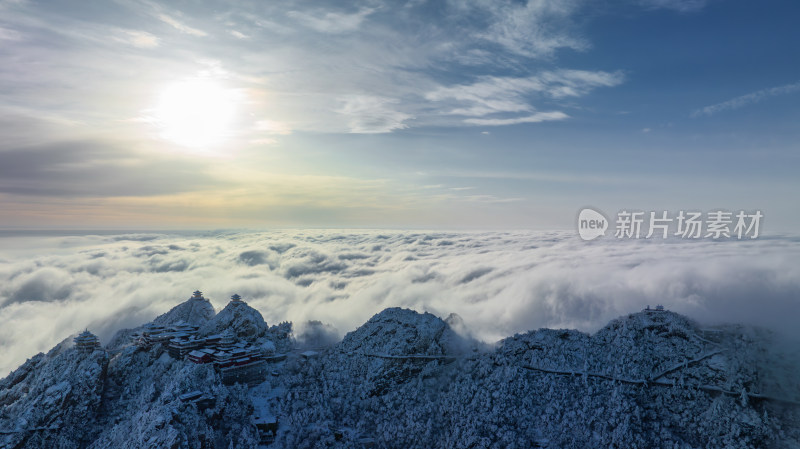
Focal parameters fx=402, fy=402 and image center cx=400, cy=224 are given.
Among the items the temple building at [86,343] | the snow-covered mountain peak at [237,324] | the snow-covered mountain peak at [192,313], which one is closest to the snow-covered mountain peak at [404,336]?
the snow-covered mountain peak at [237,324]

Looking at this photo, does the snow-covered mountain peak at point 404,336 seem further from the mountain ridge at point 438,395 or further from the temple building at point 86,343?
the temple building at point 86,343

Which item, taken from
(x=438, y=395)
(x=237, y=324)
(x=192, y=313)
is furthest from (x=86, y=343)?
(x=438, y=395)

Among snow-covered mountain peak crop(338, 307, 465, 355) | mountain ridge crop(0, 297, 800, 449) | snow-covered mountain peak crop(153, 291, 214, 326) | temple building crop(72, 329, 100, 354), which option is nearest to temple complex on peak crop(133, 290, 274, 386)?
mountain ridge crop(0, 297, 800, 449)

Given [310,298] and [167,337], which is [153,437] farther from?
[310,298]

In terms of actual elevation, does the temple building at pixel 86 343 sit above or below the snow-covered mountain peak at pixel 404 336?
below

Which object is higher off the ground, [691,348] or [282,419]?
[691,348]

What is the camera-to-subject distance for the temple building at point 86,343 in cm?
4909

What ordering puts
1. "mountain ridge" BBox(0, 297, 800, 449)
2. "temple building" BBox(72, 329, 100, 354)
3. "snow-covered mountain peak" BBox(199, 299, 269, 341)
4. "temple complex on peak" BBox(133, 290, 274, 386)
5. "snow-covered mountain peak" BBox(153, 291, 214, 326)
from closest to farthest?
"mountain ridge" BBox(0, 297, 800, 449) → "temple complex on peak" BBox(133, 290, 274, 386) → "temple building" BBox(72, 329, 100, 354) → "snow-covered mountain peak" BBox(199, 299, 269, 341) → "snow-covered mountain peak" BBox(153, 291, 214, 326)

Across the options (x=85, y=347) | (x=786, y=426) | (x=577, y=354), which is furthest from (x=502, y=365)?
(x=85, y=347)

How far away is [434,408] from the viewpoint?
41031 millimetres

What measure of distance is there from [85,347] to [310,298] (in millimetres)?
86108

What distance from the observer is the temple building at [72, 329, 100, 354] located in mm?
49094

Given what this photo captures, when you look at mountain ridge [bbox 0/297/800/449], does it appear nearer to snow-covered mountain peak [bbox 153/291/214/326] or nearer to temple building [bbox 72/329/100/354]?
temple building [bbox 72/329/100/354]

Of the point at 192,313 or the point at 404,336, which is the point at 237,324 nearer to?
the point at 192,313
